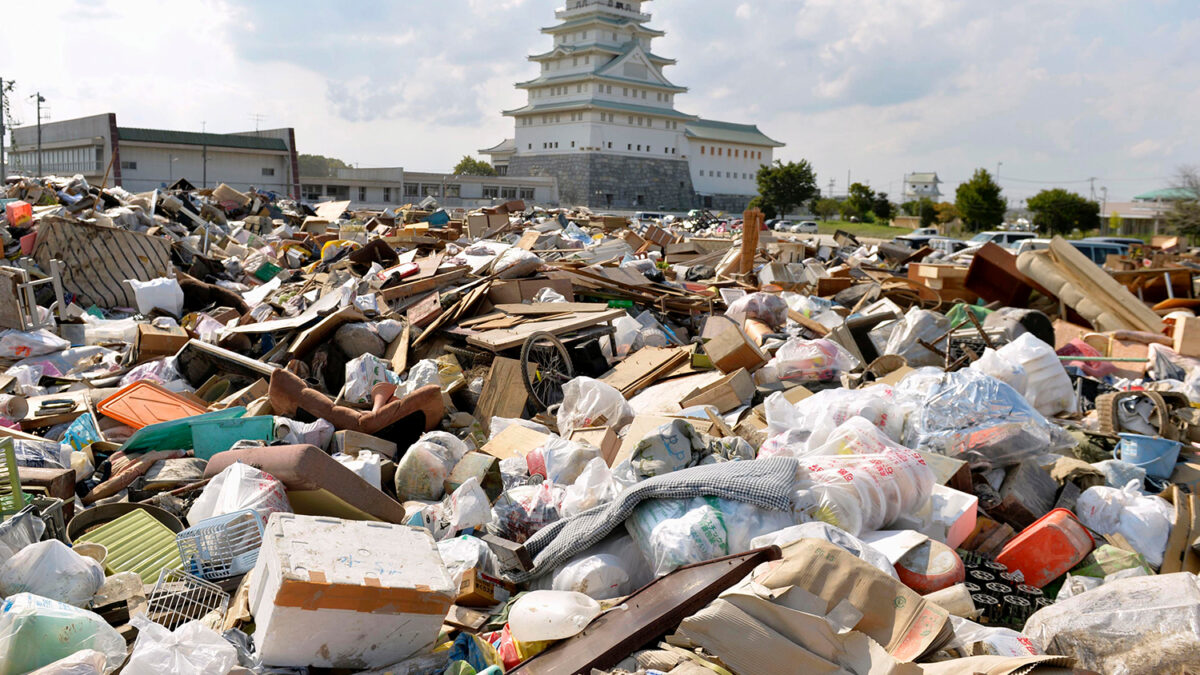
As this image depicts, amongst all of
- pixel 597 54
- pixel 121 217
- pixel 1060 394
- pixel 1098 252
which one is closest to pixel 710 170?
pixel 597 54

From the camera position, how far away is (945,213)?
148ft

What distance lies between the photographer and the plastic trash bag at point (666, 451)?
12.7 feet

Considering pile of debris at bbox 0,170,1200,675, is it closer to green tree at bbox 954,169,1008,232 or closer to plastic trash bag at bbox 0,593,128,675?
plastic trash bag at bbox 0,593,128,675

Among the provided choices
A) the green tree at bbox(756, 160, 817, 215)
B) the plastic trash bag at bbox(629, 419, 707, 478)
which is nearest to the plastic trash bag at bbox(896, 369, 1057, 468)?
the plastic trash bag at bbox(629, 419, 707, 478)

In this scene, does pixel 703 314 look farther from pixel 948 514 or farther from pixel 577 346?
pixel 948 514

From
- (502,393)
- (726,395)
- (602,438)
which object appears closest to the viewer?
(602,438)

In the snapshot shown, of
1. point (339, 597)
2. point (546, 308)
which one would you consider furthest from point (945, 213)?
point (339, 597)

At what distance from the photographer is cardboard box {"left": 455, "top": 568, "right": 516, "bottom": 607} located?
3.25 meters

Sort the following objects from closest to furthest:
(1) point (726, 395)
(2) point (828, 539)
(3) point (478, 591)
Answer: (2) point (828, 539)
(3) point (478, 591)
(1) point (726, 395)

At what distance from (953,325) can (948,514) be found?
3.21m

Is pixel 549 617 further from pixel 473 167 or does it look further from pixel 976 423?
pixel 473 167

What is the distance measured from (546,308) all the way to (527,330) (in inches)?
28.6

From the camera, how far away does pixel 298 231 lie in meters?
15.6

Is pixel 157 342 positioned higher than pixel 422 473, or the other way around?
pixel 157 342
